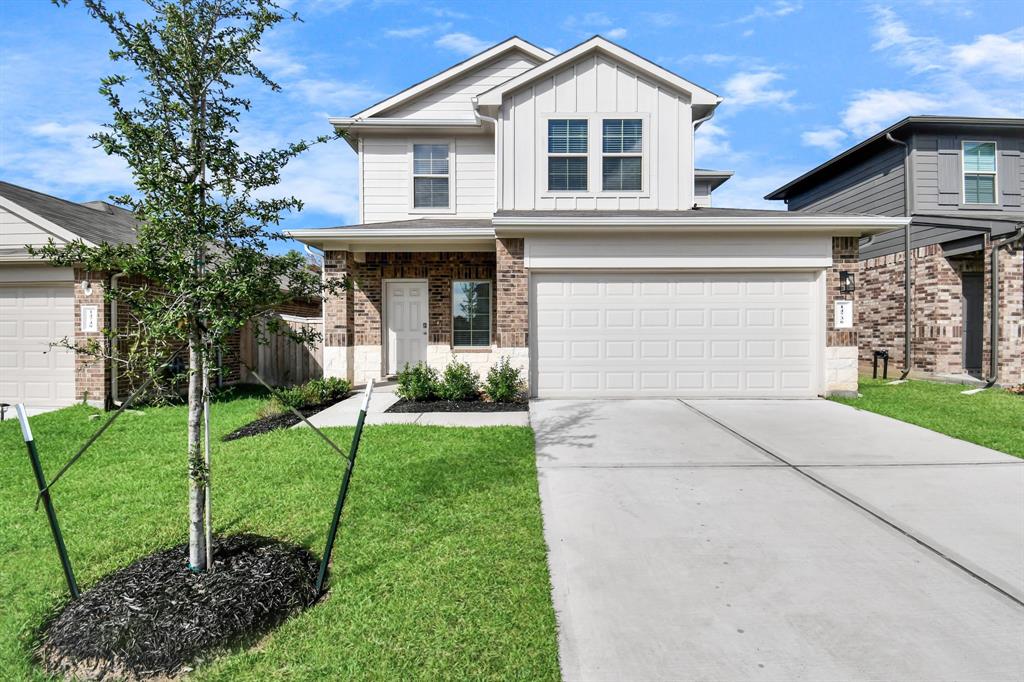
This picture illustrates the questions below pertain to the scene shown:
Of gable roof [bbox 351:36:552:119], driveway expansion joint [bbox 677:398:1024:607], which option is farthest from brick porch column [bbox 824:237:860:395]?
gable roof [bbox 351:36:552:119]

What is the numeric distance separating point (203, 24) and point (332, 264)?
7736 millimetres

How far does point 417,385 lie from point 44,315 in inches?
295

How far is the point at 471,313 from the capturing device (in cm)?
1129

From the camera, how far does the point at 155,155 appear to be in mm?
2893

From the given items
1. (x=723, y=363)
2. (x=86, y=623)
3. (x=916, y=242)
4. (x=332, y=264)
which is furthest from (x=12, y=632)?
(x=916, y=242)

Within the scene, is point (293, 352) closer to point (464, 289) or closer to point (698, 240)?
point (464, 289)

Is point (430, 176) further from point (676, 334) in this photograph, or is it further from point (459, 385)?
point (676, 334)

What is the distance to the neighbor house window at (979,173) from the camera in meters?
13.1

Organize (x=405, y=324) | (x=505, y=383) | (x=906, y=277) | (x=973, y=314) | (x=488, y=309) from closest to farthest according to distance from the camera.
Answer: (x=505, y=383) < (x=488, y=309) < (x=405, y=324) < (x=973, y=314) < (x=906, y=277)

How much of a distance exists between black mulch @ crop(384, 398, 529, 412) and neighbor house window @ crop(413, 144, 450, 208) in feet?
17.3

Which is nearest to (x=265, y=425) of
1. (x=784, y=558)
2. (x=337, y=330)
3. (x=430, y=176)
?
(x=337, y=330)

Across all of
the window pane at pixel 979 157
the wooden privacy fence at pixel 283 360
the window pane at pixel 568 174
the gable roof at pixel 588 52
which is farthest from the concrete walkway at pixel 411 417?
the window pane at pixel 979 157

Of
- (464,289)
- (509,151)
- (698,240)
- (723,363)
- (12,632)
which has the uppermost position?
(509,151)

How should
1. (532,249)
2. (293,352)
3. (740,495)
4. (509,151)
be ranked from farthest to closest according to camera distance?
(293,352)
(509,151)
(532,249)
(740,495)
